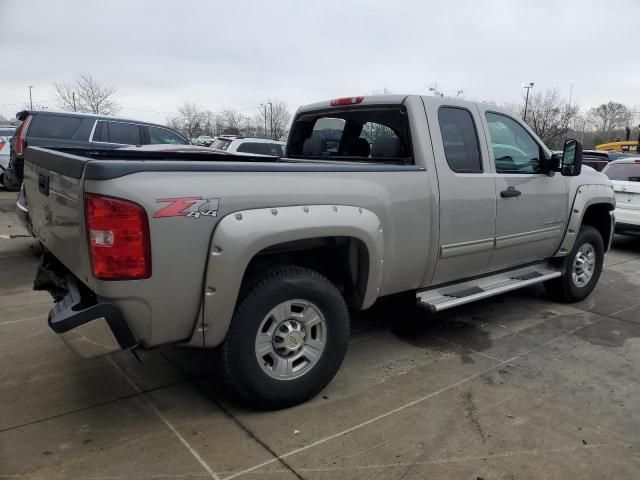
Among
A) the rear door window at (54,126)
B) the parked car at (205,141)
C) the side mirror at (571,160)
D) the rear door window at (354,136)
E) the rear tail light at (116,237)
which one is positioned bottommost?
the rear tail light at (116,237)

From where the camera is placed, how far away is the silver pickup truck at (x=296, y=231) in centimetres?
253

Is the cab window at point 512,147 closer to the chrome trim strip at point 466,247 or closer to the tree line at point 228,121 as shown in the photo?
the chrome trim strip at point 466,247

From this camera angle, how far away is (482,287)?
445 cm

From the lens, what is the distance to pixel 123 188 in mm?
2420

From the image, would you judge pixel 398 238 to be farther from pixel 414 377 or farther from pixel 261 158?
pixel 261 158

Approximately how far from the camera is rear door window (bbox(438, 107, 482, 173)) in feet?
13.2

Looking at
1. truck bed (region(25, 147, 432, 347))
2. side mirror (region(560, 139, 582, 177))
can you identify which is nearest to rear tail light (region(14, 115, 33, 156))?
truck bed (region(25, 147, 432, 347))

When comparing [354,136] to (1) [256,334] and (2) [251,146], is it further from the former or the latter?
(2) [251,146]

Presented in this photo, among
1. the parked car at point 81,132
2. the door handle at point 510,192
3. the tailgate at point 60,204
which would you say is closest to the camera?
the tailgate at point 60,204

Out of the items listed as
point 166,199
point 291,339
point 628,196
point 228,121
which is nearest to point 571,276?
point 291,339

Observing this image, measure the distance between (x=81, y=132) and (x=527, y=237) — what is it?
829 centimetres

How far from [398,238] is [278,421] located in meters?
1.44

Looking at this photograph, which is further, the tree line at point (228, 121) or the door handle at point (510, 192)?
the tree line at point (228, 121)

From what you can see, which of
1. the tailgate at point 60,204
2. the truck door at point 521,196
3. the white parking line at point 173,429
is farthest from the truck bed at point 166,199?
the truck door at point 521,196
